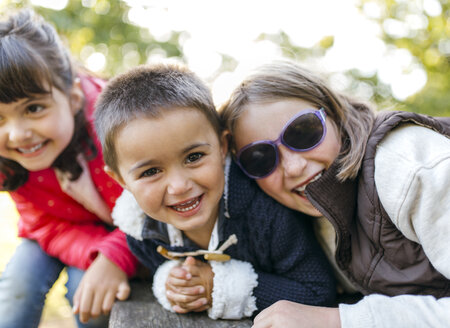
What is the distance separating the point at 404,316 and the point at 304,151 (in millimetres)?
656

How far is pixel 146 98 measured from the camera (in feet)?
5.17

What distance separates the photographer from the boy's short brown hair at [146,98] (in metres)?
1.56

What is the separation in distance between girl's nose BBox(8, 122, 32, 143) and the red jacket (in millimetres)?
345

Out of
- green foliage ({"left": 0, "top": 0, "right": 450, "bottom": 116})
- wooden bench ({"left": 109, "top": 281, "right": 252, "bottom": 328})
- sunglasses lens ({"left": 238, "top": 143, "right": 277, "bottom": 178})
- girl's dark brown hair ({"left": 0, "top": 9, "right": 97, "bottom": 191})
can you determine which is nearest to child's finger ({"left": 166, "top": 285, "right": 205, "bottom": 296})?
wooden bench ({"left": 109, "top": 281, "right": 252, "bottom": 328})

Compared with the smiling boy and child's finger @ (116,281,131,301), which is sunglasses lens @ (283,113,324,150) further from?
child's finger @ (116,281,131,301)

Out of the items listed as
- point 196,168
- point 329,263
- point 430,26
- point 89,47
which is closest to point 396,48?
point 430,26

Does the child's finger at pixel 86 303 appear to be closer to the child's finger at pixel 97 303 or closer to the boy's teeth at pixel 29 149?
the child's finger at pixel 97 303

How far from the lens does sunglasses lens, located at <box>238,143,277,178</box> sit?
169cm

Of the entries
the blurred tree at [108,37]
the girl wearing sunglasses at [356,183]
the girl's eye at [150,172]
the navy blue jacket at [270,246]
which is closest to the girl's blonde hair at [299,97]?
the girl wearing sunglasses at [356,183]

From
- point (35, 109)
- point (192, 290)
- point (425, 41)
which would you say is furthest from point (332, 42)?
point (192, 290)

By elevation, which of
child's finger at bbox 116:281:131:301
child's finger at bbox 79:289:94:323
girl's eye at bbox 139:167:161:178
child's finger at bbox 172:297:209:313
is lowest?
child's finger at bbox 79:289:94:323

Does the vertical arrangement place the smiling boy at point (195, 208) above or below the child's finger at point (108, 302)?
above

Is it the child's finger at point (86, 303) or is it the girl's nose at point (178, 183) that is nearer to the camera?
the girl's nose at point (178, 183)

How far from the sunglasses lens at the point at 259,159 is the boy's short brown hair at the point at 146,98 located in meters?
0.15
